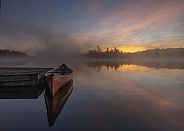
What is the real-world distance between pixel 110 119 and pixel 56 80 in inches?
291

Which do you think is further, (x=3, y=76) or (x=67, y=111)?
(x=3, y=76)

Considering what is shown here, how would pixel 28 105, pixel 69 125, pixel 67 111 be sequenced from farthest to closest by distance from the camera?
→ pixel 28 105, pixel 67 111, pixel 69 125

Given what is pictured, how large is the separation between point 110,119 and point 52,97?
6347mm

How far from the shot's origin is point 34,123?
811 cm

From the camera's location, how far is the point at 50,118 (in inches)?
352

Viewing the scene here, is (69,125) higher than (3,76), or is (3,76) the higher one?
(3,76)

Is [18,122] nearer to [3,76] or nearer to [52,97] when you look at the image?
[52,97]

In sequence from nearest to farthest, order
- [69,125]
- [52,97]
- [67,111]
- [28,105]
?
1. [69,125]
2. [67,111]
3. [28,105]
4. [52,97]

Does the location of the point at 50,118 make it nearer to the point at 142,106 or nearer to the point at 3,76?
the point at 142,106

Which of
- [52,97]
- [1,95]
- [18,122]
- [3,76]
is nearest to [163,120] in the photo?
[18,122]

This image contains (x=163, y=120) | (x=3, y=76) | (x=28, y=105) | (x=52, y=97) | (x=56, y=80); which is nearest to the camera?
(x=163, y=120)

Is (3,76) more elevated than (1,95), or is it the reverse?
(3,76)

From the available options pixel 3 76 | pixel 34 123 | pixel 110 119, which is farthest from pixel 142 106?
pixel 3 76

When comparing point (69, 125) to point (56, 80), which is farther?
point (56, 80)
